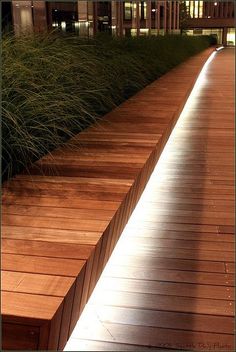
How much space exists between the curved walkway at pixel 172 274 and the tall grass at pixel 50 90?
74 centimetres

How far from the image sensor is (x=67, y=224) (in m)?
1.92

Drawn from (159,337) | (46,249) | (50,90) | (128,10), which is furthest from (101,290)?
(128,10)

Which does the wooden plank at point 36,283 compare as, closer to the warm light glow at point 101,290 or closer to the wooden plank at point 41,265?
the wooden plank at point 41,265

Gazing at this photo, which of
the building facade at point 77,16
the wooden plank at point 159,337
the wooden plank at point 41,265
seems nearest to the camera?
the wooden plank at point 41,265

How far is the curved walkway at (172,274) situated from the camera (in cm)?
183

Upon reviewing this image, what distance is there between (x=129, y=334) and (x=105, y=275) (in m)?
0.47

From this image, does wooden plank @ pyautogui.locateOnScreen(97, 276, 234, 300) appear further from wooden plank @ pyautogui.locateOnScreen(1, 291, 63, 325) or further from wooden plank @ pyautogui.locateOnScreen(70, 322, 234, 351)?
wooden plank @ pyautogui.locateOnScreen(1, 291, 63, 325)

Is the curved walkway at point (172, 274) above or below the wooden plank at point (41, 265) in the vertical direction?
below

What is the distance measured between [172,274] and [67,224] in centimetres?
66

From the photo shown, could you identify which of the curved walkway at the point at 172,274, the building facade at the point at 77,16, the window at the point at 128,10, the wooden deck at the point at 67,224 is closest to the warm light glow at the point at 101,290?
the curved walkway at the point at 172,274

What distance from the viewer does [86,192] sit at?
228 centimetres

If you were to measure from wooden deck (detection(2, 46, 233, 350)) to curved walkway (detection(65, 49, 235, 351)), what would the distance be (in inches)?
2.0

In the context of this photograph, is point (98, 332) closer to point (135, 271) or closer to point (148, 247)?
point (135, 271)

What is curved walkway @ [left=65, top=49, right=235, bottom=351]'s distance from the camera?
183 centimetres
